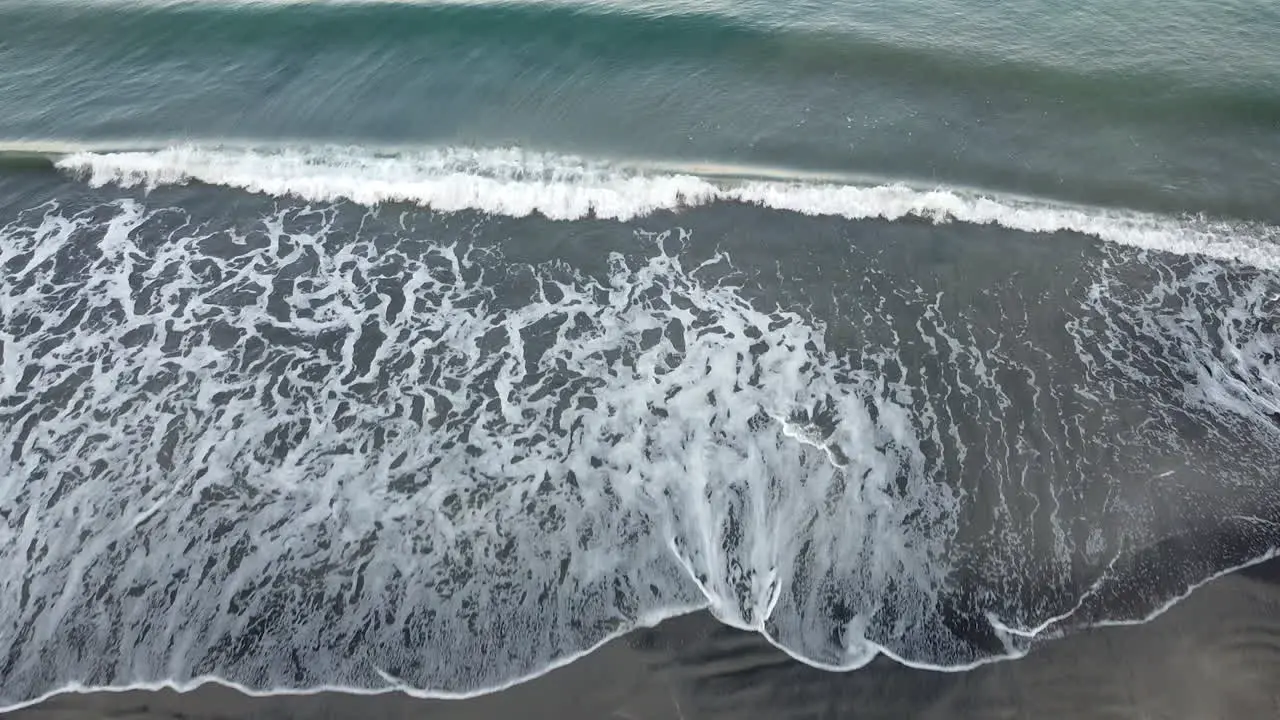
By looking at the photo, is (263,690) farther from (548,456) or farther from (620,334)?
(620,334)

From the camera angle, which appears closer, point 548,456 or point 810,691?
point 810,691

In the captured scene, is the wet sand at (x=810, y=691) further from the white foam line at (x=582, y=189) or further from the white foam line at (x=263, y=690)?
the white foam line at (x=582, y=189)

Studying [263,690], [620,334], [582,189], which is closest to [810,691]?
[263,690]

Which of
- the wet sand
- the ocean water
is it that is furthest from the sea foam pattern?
the wet sand

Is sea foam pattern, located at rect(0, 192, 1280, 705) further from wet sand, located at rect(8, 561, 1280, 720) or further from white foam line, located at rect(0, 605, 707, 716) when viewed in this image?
wet sand, located at rect(8, 561, 1280, 720)

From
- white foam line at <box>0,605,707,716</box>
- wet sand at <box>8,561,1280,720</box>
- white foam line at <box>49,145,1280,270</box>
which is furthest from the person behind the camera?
white foam line at <box>49,145,1280,270</box>
